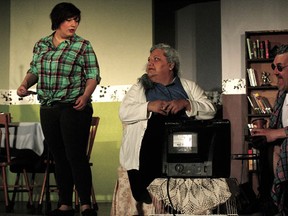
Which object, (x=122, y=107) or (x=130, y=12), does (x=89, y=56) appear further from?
(x=130, y=12)

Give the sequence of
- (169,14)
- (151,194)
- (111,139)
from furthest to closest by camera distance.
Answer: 1. (169,14)
2. (111,139)
3. (151,194)

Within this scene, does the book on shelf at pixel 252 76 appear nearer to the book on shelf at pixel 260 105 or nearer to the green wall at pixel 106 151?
the book on shelf at pixel 260 105

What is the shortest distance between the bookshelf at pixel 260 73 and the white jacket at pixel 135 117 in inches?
125

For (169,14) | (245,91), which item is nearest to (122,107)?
(245,91)

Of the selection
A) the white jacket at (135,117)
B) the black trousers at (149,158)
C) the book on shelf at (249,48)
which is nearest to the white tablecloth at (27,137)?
the white jacket at (135,117)

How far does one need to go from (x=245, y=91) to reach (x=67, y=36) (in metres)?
3.32

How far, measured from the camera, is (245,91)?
6602mm

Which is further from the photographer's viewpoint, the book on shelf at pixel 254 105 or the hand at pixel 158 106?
the book on shelf at pixel 254 105

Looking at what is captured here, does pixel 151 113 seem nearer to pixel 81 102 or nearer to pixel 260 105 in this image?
pixel 81 102

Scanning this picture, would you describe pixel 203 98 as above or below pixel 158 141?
above

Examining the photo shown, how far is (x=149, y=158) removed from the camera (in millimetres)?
3154

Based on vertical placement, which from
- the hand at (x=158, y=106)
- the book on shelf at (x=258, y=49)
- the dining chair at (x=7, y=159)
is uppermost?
the book on shelf at (x=258, y=49)

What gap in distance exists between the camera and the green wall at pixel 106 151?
635 centimetres

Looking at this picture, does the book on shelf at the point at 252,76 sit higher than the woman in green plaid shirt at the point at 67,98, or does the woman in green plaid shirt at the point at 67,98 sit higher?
the book on shelf at the point at 252,76
